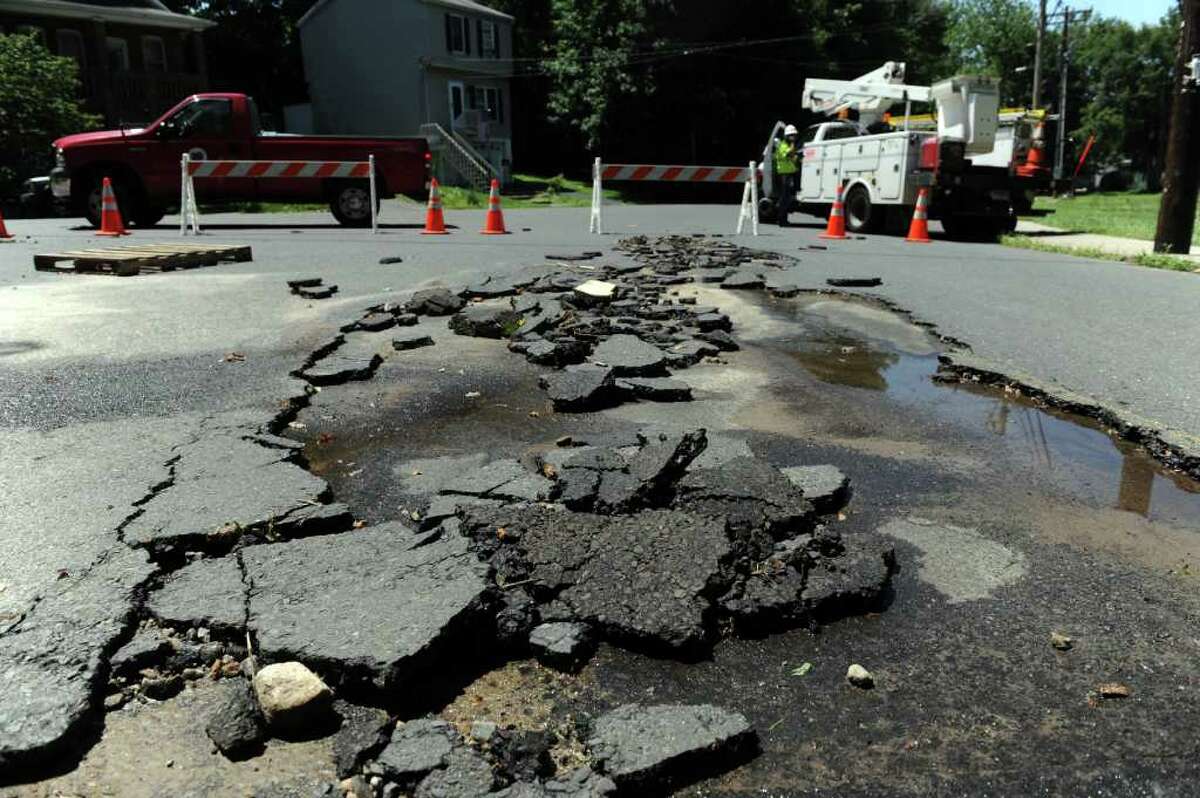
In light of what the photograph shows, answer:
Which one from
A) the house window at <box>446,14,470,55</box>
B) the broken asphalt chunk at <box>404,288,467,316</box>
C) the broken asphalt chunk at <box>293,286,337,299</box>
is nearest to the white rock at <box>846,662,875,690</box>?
the broken asphalt chunk at <box>404,288,467,316</box>

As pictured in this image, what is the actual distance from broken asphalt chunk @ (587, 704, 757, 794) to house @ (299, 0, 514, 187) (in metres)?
36.2

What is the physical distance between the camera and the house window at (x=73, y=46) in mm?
29750

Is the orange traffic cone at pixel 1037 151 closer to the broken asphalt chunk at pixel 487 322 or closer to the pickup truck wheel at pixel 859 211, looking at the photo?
the pickup truck wheel at pixel 859 211

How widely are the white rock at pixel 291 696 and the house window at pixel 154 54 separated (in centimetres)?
3618

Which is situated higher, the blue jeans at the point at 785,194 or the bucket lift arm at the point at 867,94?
the bucket lift arm at the point at 867,94

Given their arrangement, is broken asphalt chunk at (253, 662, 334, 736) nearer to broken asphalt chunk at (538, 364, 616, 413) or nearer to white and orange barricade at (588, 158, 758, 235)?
broken asphalt chunk at (538, 364, 616, 413)

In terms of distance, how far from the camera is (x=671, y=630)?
2727mm

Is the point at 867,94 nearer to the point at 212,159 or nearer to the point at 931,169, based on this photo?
the point at 931,169

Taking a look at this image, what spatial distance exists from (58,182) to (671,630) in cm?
1723

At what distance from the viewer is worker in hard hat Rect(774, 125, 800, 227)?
61.6 ft

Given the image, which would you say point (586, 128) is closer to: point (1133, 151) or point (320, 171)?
point (320, 171)

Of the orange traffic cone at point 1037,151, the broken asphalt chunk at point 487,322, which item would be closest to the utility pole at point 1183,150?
the orange traffic cone at point 1037,151

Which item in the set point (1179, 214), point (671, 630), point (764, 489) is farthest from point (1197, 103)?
point (671, 630)

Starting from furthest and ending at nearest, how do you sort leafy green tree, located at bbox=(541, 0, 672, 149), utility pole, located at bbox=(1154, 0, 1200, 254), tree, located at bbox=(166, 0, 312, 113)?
tree, located at bbox=(166, 0, 312, 113) → leafy green tree, located at bbox=(541, 0, 672, 149) → utility pole, located at bbox=(1154, 0, 1200, 254)
